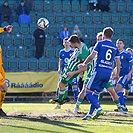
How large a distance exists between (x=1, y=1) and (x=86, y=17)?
4.68 metres

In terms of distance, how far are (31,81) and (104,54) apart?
10.4 metres

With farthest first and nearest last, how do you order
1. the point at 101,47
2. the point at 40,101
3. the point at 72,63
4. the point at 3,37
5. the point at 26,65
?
1. the point at 3,37
2. the point at 26,65
3. the point at 40,101
4. the point at 72,63
5. the point at 101,47

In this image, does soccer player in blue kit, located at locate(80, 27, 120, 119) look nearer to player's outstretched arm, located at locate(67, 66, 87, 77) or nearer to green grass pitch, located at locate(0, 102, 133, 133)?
green grass pitch, located at locate(0, 102, 133, 133)

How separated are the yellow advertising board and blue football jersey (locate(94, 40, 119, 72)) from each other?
1012cm

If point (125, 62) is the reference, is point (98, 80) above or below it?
above

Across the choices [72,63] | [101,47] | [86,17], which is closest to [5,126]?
[101,47]

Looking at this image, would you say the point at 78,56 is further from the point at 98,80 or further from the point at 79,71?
the point at 98,80

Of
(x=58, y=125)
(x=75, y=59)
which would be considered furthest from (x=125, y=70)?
(x=58, y=125)

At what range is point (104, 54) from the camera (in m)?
11.1

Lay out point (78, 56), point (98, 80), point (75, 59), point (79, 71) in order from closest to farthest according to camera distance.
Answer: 1. point (98, 80)
2. point (79, 71)
3. point (78, 56)
4. point (75, 59)

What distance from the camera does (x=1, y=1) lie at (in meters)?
26.7

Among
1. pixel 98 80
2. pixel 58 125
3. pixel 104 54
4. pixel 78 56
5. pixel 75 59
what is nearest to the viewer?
pixel 58 125

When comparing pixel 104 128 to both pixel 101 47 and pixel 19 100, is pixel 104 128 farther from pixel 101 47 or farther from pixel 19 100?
pixel 19 100

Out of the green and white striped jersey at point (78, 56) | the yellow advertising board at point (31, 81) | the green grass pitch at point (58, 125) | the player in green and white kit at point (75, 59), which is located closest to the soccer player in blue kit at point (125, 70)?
the player in green and white kit at point (75, 59)
